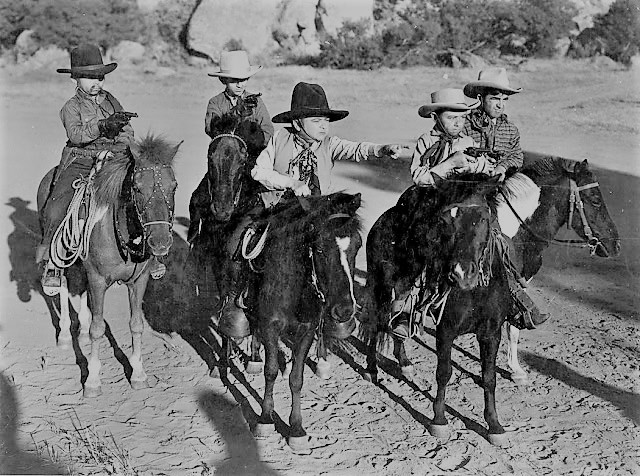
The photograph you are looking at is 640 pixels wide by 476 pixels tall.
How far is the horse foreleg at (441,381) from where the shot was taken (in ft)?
18.1

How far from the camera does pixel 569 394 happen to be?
252 inches

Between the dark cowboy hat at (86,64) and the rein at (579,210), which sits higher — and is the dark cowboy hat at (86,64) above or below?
above

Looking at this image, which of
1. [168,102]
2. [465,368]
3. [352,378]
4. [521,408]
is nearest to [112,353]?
[352,378]

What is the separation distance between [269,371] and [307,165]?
1739 mm

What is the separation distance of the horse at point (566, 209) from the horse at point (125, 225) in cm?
300

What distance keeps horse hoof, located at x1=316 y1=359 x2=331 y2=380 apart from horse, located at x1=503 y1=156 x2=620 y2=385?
7.04 feet

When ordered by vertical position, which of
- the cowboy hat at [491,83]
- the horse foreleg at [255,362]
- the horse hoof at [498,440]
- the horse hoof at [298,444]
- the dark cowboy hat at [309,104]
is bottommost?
the horse foreleg at [255,362]

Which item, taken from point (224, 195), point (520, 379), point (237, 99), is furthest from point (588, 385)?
point (237, 99)

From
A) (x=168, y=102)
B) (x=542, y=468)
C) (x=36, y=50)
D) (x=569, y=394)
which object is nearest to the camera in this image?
(x=542, y=468)

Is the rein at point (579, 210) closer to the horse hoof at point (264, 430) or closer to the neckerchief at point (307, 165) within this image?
the neckerchief at point (307, 165)

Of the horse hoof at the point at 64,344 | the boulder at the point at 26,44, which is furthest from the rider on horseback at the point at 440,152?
the boulder at the point at 26,44

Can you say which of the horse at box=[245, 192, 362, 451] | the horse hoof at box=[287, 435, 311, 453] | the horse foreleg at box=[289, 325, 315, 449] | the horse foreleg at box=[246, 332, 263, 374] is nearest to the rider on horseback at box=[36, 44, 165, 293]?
the horse foreleg at box=[246, 332, 263, 374]

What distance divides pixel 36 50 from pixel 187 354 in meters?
20.3

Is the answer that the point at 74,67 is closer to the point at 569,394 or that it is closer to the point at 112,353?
the point at 112,353
